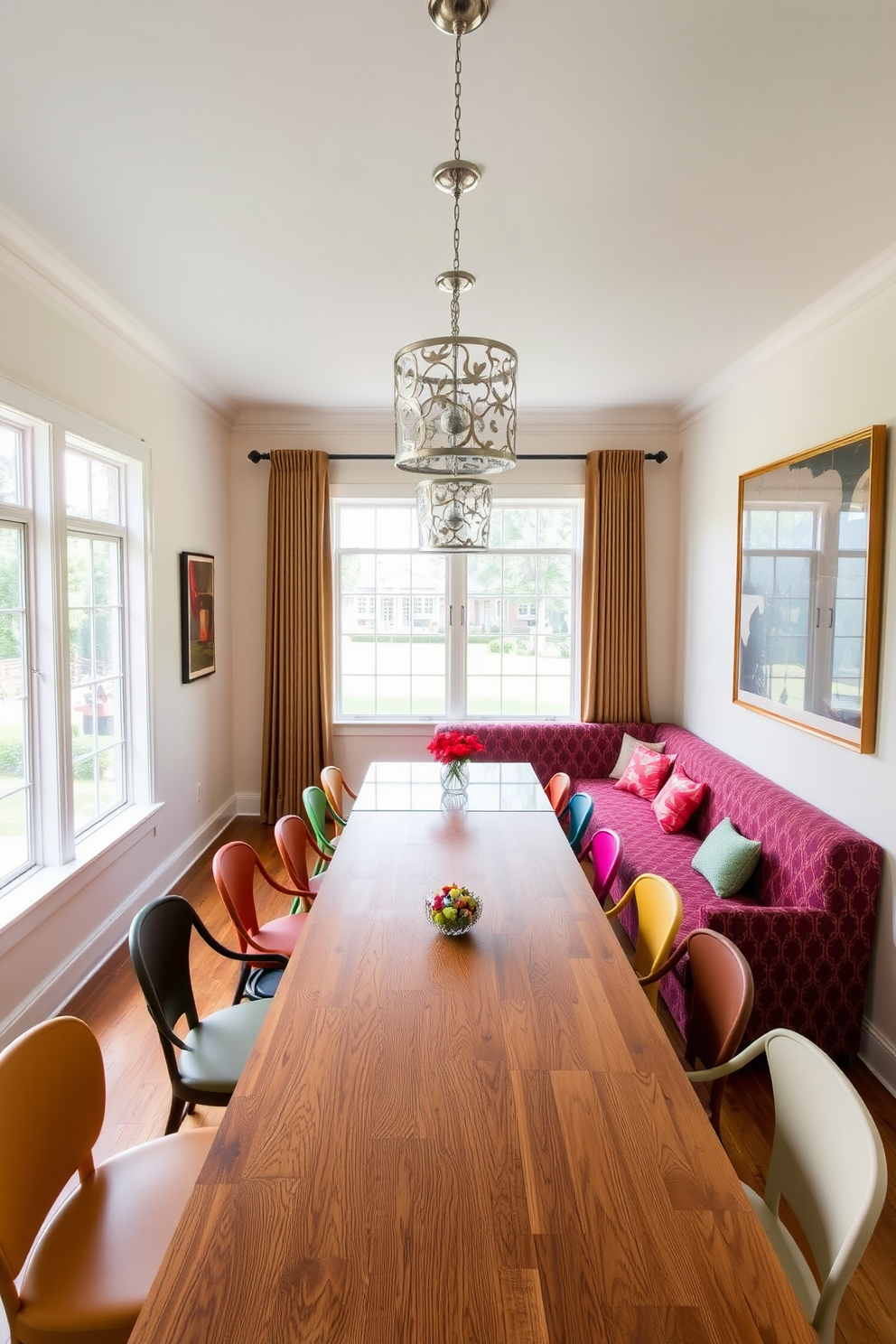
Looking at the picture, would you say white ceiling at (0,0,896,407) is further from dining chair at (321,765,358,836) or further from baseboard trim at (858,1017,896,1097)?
baseboard trim at (858,1017,896,1097)

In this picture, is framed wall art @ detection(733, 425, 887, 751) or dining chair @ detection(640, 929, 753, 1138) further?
framed wall art @ detection(733, 425, 887, 751)

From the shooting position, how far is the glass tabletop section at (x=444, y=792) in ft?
10.9

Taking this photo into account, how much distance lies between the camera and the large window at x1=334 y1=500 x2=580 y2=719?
5664 millimetres

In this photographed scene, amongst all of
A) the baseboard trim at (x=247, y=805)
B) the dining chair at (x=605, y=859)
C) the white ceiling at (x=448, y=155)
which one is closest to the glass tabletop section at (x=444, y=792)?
the dining chair at (x=605, y=859)

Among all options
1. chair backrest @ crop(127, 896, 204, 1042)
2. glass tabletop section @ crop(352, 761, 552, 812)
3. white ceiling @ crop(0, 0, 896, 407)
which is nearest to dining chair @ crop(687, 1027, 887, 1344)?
chair backrest @ crop(127, 896, 204, 1042)

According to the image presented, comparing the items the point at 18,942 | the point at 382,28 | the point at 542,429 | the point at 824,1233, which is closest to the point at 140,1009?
the point at 18,942

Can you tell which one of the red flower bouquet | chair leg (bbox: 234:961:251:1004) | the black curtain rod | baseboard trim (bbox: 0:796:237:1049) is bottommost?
baseboard trim (bbox: 0:796:237:1049)

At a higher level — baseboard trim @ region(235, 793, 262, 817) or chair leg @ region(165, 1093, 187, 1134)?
chair leg @ region(165, 1093, 187, 1134)

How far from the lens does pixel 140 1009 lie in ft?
10.1

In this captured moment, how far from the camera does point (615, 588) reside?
5402 millimetres

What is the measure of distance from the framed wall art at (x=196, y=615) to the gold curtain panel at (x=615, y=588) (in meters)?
2.67

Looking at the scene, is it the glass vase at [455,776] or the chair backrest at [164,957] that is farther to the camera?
the glass vase at [455,776]

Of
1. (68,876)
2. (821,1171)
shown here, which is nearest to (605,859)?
(821,1171)

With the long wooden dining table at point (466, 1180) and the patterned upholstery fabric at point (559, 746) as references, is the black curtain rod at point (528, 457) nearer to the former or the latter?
the patterned upholstery fabric at point (559, 746)
